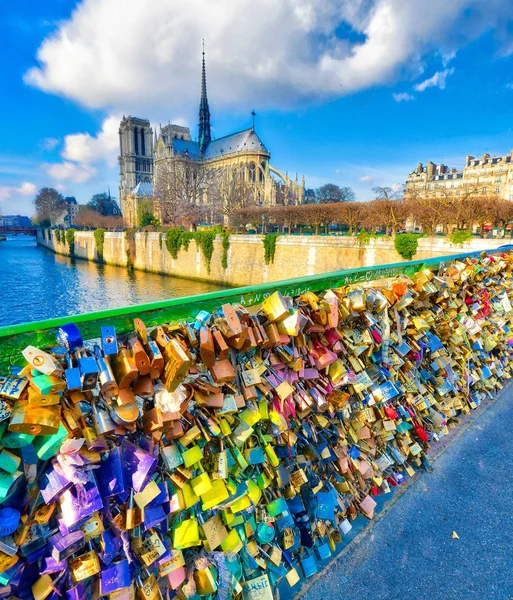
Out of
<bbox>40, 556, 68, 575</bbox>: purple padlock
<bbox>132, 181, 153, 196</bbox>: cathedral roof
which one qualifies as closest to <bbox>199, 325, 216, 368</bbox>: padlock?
<bbox>40, 556, 68, 575</bbox>: purple padlock

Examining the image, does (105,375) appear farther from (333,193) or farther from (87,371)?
(333,193)

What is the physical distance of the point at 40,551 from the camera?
1192 mm

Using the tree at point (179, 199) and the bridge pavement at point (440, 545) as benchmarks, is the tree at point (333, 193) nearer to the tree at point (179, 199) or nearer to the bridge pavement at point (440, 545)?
the tree at point (179, 199)

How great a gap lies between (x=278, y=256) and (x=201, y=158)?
56.9 m

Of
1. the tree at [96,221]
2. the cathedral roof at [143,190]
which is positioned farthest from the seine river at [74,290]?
the cathedral roof at [143,190]

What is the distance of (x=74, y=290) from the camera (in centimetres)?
2569

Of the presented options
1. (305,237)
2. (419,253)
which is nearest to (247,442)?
(419,253)

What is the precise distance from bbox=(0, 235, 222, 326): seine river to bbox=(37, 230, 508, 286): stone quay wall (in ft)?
3.94

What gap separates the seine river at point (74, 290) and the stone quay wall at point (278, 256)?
120cm

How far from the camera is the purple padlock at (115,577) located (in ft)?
4.30

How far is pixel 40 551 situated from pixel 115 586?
1.07 ft

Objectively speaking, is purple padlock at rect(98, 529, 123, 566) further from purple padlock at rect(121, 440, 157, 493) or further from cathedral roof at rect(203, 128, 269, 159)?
cathedral roof at rect(203, 128, 269, 159)

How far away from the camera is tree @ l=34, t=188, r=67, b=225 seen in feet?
245

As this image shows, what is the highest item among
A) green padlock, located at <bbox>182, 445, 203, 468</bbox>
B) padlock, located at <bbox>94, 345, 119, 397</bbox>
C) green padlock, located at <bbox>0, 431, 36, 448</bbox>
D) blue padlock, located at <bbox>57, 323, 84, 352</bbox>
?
blue padlock, located at <bbox>57, 323, 84, 352</bbox>
